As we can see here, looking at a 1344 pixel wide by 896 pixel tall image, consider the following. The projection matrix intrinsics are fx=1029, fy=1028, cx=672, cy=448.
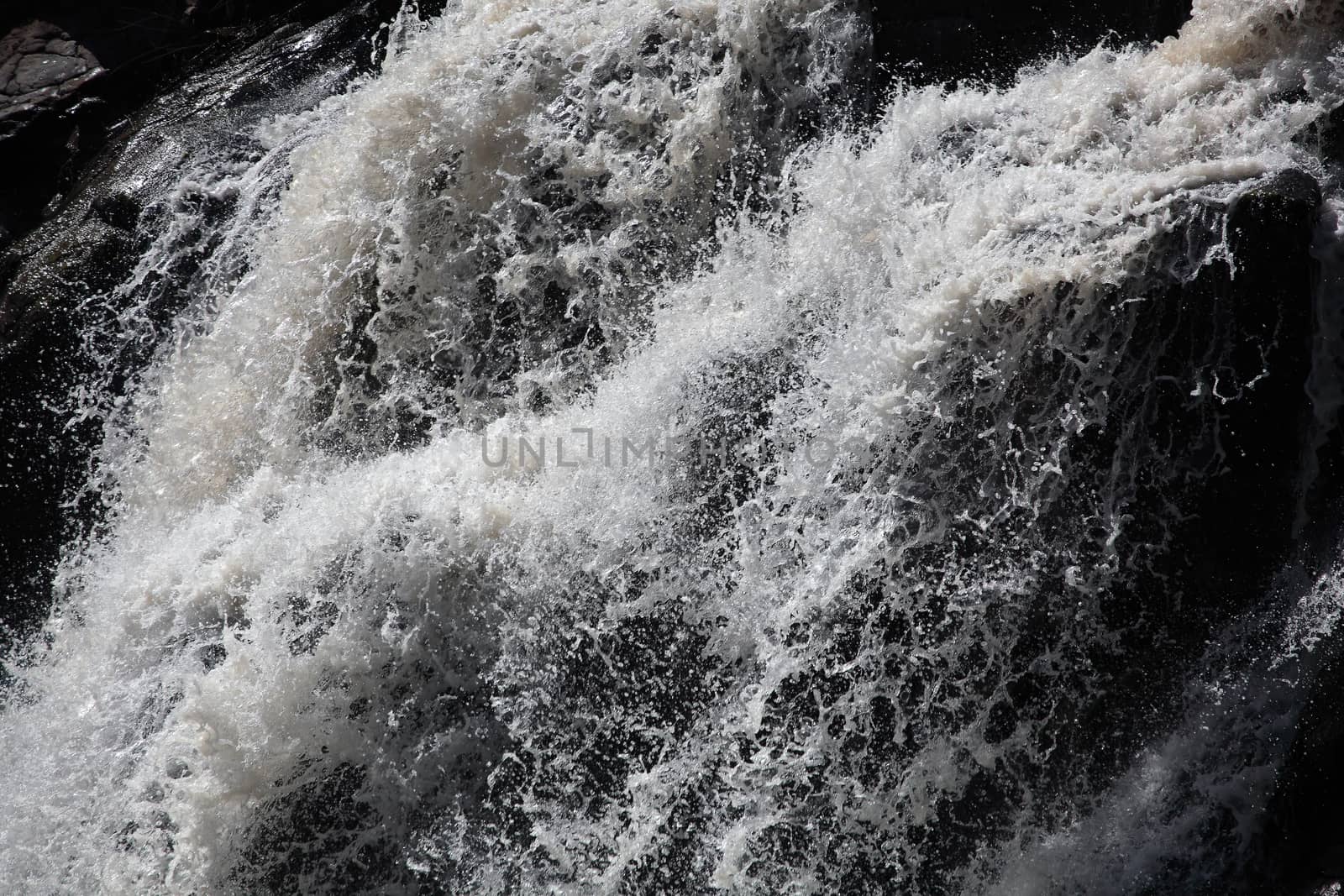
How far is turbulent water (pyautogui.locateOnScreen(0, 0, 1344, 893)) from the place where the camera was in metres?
3.09

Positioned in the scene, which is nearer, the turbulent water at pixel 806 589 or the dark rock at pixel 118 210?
the turbulent water at pixel 806 589

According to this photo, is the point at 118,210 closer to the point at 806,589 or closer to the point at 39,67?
the point at 39,67

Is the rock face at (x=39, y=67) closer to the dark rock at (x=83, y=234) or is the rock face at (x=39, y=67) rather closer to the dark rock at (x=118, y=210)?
the dark rock at (x=83, y=234)

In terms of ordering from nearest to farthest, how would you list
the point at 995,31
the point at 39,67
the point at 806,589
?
the point at 806,589, the point at 995,31, the point at 39,67

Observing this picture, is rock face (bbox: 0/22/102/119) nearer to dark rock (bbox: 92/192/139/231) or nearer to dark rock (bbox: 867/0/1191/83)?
dark rock (bbox: 92/192/139/231)

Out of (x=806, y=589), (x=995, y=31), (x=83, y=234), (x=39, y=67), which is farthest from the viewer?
(x=39, y=67)

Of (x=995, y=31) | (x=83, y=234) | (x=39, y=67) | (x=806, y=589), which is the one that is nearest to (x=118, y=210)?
(x=83, y=234)

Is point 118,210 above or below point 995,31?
above

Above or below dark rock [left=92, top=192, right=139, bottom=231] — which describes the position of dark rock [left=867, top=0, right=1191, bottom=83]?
below

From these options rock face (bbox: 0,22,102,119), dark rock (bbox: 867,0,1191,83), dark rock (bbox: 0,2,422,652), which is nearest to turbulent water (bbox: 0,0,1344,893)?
dark rock (bbox: 867,0,1191,83)

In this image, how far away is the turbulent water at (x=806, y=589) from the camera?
122 inches

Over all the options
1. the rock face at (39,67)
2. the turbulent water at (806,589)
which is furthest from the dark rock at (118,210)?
the turbulent water at (806,589)

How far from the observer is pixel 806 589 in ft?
10.5

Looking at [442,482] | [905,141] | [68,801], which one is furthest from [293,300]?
[905,141]
